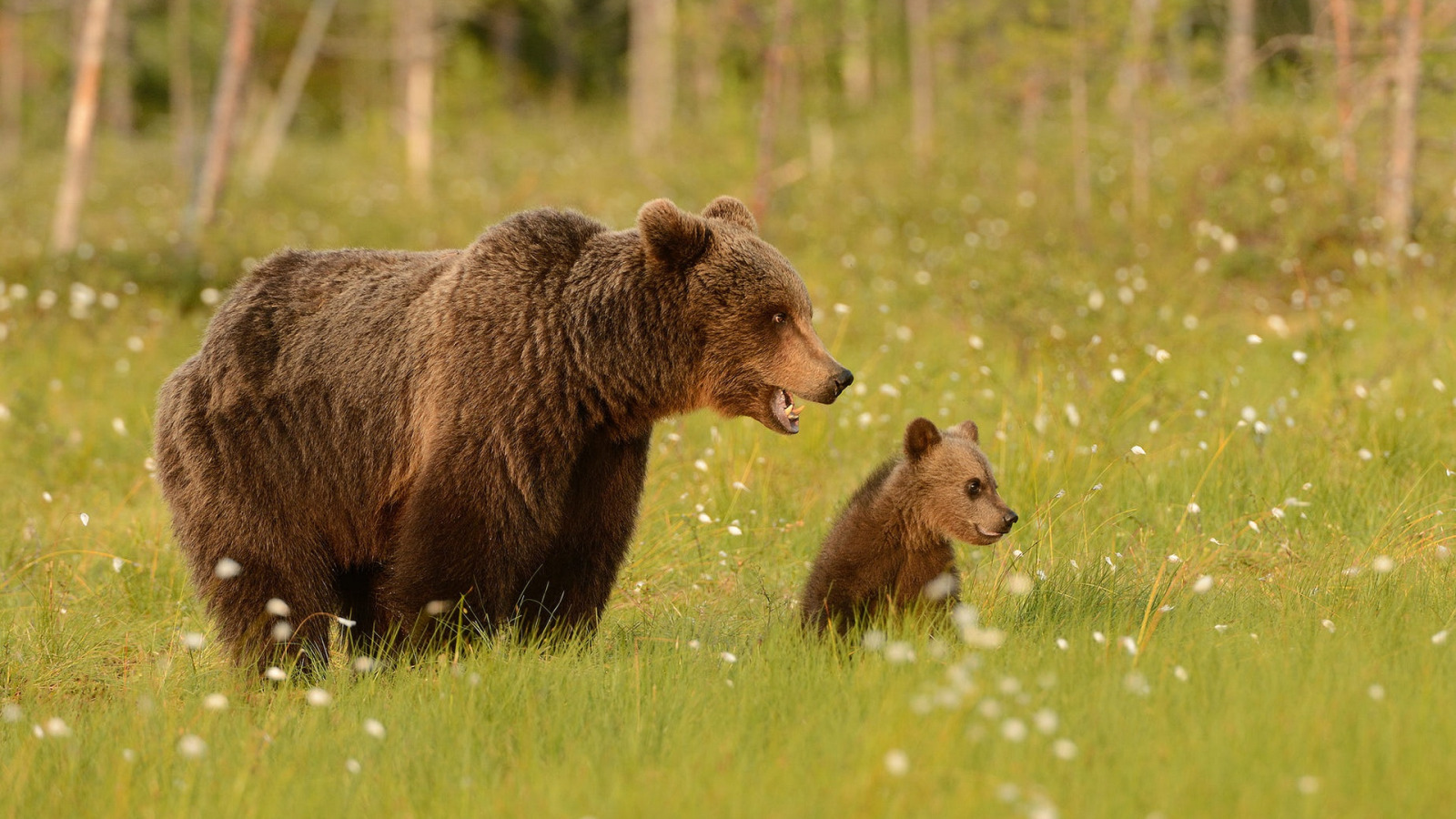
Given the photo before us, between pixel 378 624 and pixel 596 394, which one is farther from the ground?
pixel 596 394

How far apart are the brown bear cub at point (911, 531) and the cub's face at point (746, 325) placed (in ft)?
1.84

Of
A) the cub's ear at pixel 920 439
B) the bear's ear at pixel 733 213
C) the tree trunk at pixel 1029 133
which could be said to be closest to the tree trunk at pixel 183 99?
the tree trunk at pixel 1029 133

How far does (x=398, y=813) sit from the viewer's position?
351 cm

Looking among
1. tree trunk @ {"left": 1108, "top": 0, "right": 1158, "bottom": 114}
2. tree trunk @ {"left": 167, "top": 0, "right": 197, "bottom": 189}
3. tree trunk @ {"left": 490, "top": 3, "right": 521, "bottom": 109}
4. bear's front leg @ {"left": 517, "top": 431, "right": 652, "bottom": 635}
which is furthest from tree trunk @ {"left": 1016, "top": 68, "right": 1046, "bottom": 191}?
tree trunk @ {"left": 490, "top": 3, "right": 521, "bottom": 109}

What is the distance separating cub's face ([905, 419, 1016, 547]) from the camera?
520 centimetres

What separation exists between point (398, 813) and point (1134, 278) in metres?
9.34

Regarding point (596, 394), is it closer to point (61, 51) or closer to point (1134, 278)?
point (1134, 278)

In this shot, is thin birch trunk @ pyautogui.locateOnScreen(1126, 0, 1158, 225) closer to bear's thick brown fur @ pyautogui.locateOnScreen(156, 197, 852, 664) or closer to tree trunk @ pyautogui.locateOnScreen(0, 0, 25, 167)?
bear's thick brown fur @ pyautogui.locateOnScreen(156, 197, 852, 664)

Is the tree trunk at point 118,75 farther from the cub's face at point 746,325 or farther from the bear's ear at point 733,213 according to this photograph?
the cub's face at point 746,325

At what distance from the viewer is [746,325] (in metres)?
5.08

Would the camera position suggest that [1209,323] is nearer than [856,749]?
No

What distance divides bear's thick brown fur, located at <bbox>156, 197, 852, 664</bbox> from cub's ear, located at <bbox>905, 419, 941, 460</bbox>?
48cm

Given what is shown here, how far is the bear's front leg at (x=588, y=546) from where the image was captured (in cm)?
501

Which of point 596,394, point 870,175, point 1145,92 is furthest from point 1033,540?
point 870,175
